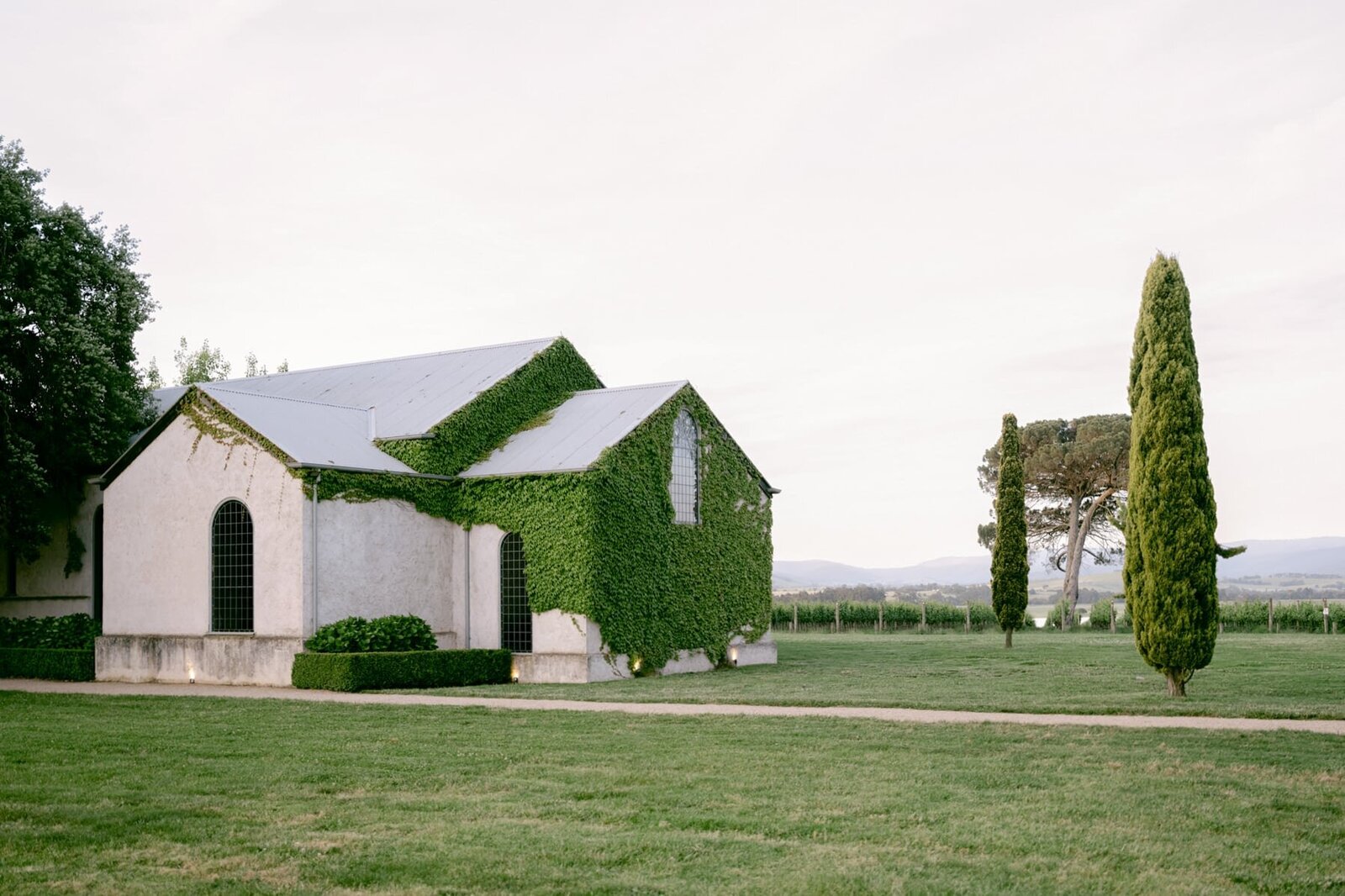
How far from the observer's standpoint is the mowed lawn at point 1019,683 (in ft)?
60.8

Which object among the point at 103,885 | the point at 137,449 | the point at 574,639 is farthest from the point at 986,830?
the point at 137,449

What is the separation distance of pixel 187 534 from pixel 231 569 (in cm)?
158

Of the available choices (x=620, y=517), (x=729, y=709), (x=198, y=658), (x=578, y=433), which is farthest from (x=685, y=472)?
(x=729, y=709)

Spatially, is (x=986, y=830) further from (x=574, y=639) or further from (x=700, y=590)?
(x=700, y=590)

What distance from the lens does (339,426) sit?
29453mm

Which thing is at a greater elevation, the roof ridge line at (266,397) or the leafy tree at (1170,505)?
the roof ridge line at (266,397)

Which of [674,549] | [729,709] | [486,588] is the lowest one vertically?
[729,709]

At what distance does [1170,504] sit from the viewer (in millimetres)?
19906

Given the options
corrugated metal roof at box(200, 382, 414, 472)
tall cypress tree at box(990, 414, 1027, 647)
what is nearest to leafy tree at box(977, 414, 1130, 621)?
tall cypress tree at box(990, 414, 1027, 647)

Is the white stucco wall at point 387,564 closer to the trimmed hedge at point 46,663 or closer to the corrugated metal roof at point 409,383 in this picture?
the corrugated metal roof at point 409,383

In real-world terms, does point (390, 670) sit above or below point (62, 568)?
below

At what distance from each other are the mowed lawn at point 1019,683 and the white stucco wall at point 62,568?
49.5ft

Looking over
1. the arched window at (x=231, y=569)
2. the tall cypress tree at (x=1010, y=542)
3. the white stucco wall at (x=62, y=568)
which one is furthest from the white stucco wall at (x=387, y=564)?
the tall cypress tree at (x=1010, y=542)

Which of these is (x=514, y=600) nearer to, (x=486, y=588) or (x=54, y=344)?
(x=486, y=588)
